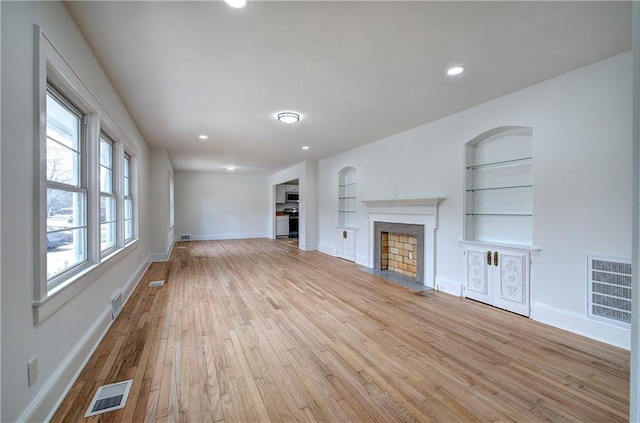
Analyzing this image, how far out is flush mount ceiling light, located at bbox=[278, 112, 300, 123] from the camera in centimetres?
391

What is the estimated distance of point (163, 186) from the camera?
638cm

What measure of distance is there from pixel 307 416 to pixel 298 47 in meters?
2.70

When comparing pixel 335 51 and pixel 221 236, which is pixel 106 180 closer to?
pixel 335 51

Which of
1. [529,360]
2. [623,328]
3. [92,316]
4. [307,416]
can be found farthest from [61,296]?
[623,328]

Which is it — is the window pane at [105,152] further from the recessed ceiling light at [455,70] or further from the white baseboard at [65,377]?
the recessed ceiling light at [455,70]

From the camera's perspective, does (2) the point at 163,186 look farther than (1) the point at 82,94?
Yes

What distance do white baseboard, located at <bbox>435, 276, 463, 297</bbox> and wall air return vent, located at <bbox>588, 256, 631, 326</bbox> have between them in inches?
55.5

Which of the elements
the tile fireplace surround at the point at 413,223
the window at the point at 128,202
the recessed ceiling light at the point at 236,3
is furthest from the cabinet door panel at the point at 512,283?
the window at the point at 128,202

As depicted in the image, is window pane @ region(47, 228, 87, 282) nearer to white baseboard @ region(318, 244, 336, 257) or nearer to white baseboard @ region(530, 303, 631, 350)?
white baseboard @ region(530, 303, 631, 350)

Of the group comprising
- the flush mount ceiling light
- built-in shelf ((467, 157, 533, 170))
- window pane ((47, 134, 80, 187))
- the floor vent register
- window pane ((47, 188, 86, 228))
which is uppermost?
the flush mount ceiling light

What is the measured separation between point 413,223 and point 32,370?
450 centimetres

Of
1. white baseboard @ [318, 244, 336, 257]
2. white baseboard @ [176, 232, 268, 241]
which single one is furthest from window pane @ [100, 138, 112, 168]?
white baseboard @ [176, 232, 268, 241]

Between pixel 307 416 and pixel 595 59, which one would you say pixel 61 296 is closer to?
pixel 307 416

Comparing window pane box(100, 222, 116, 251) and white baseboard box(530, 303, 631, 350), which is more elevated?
window pane box(100, 222, 116, 251)
